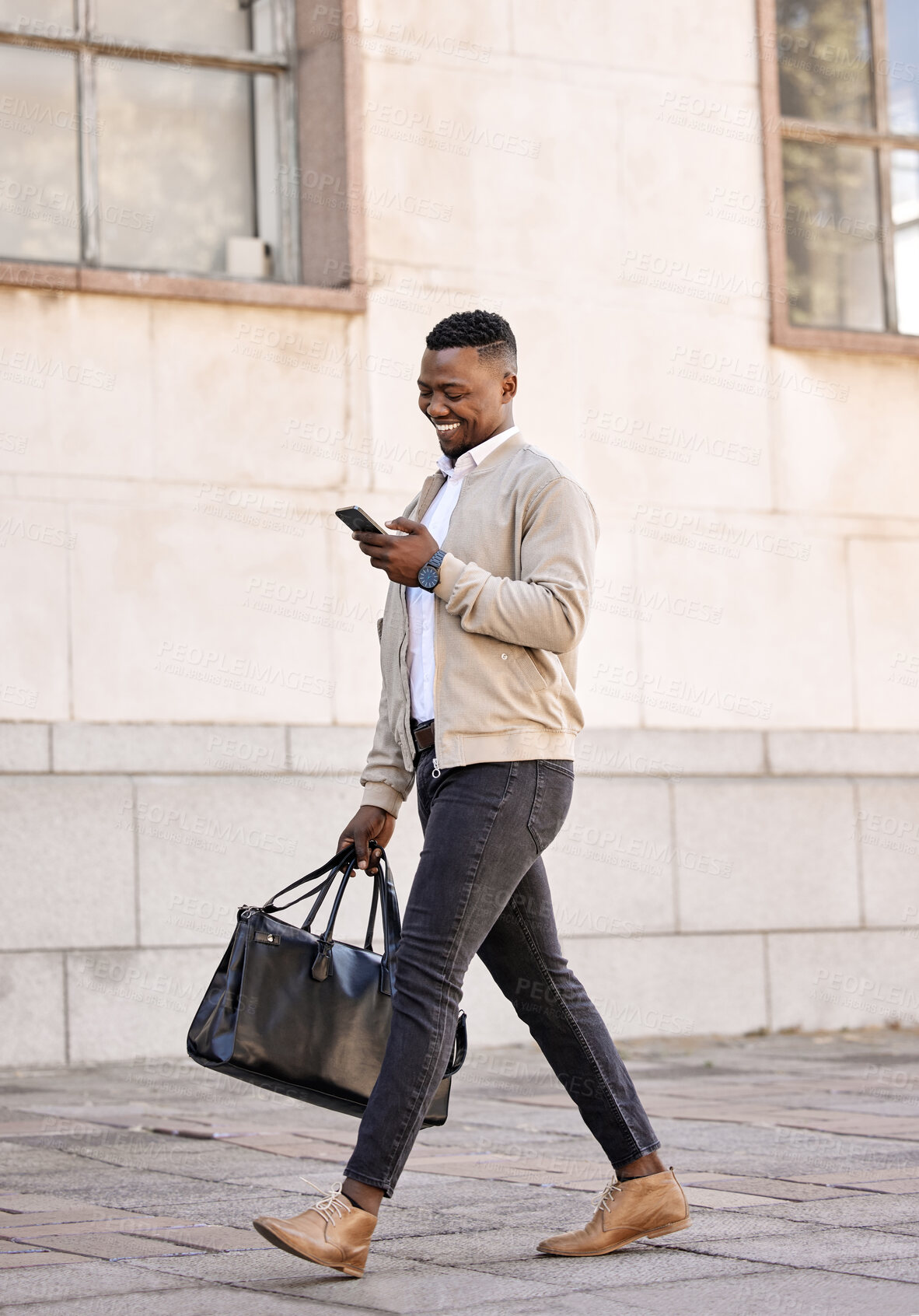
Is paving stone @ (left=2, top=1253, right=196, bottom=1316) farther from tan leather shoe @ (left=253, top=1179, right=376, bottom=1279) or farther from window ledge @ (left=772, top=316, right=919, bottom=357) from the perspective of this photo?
window ledge @ (left=772, top=316, right=919, bottom=357)

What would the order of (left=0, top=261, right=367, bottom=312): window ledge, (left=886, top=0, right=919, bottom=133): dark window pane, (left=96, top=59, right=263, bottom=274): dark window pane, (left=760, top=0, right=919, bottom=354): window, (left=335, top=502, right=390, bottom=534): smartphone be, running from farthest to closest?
(left=886, top=0, right=919, bottom=133): dark window pane < (left=760, top=0, right=919, bottom=354): window < (left=96, top=59, right=263, bottom=274): dark window pane < (left=0, top=261, right=367, bottom=312): window ledge < (left=335, top=502, right=390, bottom=534): smartphone

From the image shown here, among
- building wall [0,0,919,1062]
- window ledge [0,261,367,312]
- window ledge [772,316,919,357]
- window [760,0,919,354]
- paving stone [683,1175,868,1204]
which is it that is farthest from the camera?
window [760,0,919,354]

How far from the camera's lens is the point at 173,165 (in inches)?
319

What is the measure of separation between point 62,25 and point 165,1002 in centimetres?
421

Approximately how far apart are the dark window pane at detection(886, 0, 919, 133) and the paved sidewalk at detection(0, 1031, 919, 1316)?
16.7 feet

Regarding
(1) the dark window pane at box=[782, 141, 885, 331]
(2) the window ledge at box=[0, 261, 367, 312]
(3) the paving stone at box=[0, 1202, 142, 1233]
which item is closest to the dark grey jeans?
(3) the paving stone at box=[0, 1202, 142, 1233]

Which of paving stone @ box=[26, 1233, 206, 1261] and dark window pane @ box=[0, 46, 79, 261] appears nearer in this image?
paving stone @ box=[26, 1233, 206, 1261]

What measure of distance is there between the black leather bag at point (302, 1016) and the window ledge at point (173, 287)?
428 cm

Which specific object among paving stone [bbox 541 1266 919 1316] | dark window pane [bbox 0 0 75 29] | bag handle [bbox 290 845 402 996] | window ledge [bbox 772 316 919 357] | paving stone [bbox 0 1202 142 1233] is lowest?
paving stone [bbox 0 1202 142 1233]

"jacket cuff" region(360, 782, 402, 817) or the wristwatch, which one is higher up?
the wristwatch

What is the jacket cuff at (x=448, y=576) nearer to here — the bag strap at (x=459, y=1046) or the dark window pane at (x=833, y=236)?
the bag strap at (x=459, y=1046)

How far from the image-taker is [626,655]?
8.46 meters

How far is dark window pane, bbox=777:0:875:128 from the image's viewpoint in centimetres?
927

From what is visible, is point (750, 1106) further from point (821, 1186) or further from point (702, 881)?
point (702, 881)
